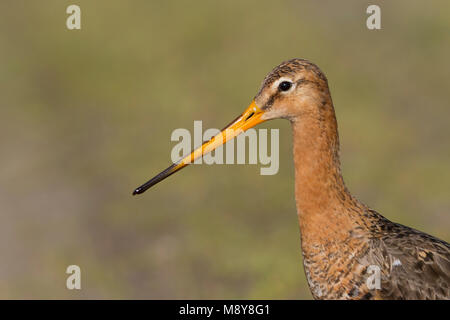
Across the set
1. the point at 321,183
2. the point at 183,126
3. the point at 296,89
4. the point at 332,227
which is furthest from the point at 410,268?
the point at 183,126

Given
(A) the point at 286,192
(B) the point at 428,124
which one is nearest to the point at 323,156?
(A) the point at 286,192

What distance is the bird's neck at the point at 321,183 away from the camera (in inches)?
179

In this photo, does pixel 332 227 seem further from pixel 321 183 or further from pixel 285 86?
pixel 285 86

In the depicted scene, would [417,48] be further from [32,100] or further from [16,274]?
[16,274]

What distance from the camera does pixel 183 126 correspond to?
Answer: 924 centimetres

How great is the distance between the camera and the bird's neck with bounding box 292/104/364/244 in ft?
14.9

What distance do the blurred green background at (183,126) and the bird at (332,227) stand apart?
2.26m

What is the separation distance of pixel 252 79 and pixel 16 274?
4.56m

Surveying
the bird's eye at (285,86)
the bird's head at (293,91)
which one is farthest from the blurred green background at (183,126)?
the bird's eye at (285,86)

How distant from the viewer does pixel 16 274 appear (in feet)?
23.2

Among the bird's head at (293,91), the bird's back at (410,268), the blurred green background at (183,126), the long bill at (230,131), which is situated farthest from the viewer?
the blurred green background at (183,126)

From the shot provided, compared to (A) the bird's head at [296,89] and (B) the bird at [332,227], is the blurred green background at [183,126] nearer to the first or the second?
(B) the bird at [332,227]

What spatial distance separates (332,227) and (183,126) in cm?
490

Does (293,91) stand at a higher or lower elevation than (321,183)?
higher
